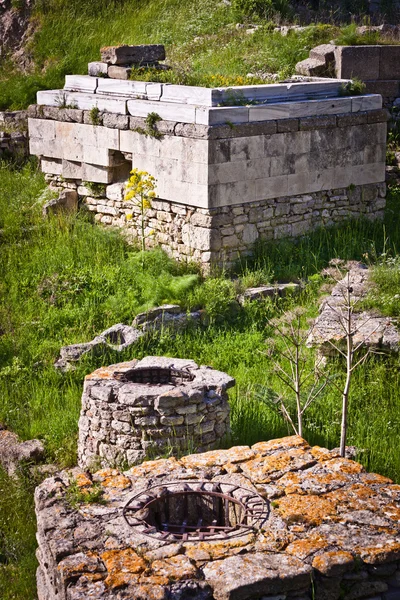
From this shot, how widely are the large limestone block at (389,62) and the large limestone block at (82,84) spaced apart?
498 centimetres

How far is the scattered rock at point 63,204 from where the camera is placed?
12.1 m

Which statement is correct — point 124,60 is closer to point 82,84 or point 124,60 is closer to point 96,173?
point 82,84

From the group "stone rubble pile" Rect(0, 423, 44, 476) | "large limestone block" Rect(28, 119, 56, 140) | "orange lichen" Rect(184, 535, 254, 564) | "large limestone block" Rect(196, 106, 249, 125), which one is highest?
"large limestone block" Rect(196, 106, 249, 125)

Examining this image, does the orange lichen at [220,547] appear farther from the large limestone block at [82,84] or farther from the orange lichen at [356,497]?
the large limestone block at [82,84]

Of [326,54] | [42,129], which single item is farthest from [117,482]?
[326,54]

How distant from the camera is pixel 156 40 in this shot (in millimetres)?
17031

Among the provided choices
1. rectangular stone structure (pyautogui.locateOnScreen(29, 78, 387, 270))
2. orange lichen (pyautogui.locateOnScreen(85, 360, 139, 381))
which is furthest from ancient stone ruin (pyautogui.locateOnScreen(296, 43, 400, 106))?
orange lichen (pyautogui.locateOnScreen(85, 360, 139, 381))

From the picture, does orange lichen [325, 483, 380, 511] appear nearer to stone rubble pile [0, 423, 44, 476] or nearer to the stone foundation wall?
stone rubble pile [0, 423, 44, 476]

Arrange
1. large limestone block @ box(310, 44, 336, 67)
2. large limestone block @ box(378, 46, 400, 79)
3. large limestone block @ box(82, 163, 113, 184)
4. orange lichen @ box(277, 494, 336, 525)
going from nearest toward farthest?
orange lichen @ box(277, 494, 336, 525), large limestone block @ box(82, 163, 113, 184), large limestone block @ box(310, 44, 336, 67), large limestone block @ box(378, 46, 400, 79)

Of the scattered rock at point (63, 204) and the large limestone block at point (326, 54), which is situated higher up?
the large limestone block at point (326, 54)

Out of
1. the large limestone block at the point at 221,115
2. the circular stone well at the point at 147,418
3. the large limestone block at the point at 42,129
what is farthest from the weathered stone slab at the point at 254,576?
the large limestone block at the point at 42,129

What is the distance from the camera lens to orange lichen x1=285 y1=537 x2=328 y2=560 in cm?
436

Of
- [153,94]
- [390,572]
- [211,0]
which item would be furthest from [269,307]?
[211,0]

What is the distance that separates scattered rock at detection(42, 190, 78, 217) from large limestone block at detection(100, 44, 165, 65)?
192 centimetres
